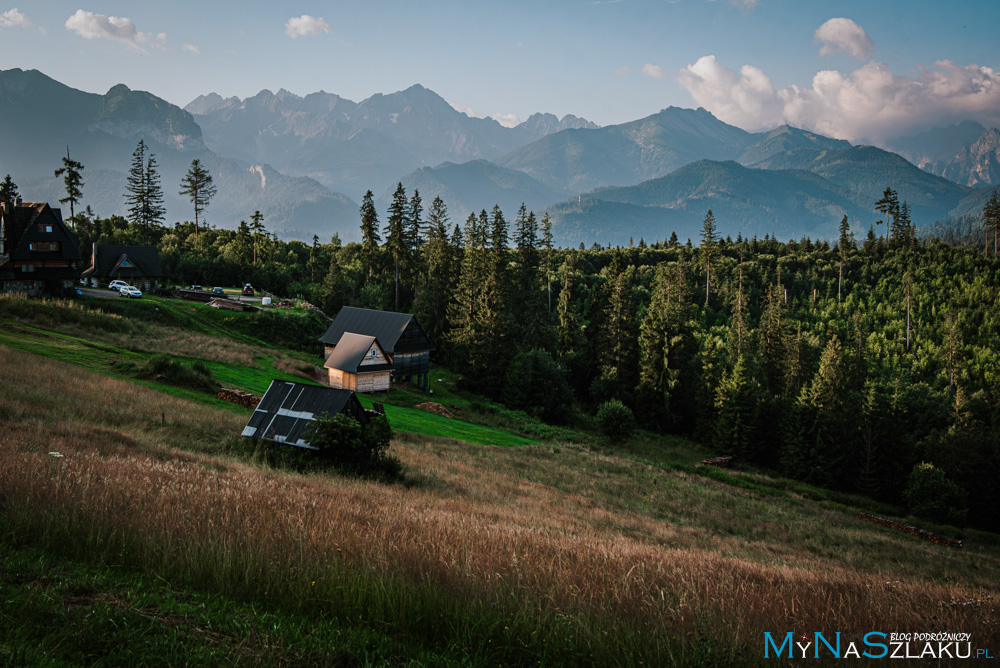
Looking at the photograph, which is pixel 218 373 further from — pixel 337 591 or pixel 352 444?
pixel 337 591

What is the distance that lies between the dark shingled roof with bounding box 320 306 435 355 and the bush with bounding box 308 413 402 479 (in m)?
33.5

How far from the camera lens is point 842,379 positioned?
5781 centimetres

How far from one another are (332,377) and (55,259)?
31228 millimetres

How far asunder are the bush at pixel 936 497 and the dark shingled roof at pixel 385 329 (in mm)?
A: 46158

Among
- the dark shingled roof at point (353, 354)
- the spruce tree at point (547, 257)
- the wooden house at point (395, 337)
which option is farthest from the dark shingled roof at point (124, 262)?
the spruce tree at point (547, 257)

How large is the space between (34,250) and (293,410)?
4918cm

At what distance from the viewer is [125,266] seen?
71375mm

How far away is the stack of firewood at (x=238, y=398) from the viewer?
32.8 meters

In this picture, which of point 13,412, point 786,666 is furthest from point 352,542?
point 13,412

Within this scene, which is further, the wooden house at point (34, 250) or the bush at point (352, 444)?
the wooden house at point (34, 250)

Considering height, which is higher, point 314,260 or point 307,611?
point 314,260

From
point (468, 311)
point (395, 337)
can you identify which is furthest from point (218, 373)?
point (468, 311)

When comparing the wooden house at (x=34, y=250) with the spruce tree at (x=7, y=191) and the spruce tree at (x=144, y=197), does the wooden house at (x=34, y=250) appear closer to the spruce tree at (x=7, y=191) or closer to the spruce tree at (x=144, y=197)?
the spruce tree at (x=7, y=191)

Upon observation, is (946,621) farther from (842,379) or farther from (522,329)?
(522,329)
